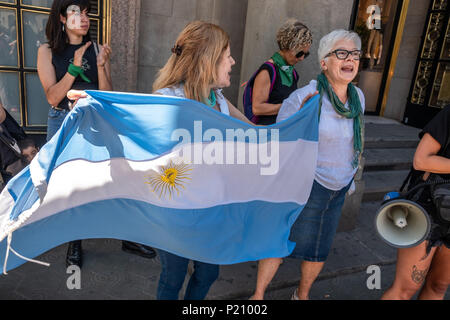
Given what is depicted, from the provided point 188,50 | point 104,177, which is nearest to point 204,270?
point 104,177

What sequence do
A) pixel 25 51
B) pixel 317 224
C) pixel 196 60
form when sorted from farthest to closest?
pixel 25 51, pixel 317 224, pixel 196 60

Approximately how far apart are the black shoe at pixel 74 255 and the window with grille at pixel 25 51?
A: 1887 mm

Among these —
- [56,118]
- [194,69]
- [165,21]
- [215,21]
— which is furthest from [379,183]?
[56,118]

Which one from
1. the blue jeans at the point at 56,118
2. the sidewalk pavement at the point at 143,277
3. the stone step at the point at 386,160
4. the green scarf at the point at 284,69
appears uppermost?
the green scarf at the point at 284,69

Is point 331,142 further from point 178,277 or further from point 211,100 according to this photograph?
point 178,277

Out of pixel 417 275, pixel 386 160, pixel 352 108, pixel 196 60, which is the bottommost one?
pixel 386 160

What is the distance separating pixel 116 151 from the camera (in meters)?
2.10

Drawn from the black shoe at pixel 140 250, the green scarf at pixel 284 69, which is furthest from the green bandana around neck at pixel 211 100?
the black shoe at pixel 140 250

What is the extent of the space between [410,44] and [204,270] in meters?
7.54

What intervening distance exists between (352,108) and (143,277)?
229 centimetres

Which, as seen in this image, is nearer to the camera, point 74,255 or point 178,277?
point 178,277

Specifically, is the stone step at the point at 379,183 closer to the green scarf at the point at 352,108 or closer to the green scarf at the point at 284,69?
the green scarf at the point at 284,69

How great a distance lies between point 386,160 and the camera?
Result: 221 inches

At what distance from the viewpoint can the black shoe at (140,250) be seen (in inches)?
140
